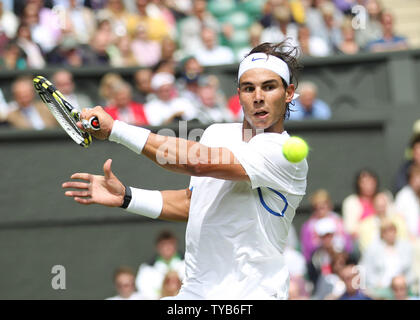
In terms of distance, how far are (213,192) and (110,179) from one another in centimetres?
62

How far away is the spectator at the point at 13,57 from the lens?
10.5 meters

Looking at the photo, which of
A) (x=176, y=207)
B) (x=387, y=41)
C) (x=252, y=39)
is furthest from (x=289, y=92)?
(x=387, y=41)

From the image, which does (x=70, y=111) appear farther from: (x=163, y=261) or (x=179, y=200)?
A: (x=163, y=261)

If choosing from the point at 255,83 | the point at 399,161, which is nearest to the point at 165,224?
the point at 399,161

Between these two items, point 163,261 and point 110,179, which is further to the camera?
point 163,261

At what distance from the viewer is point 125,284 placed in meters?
8.66

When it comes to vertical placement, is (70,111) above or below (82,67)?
below

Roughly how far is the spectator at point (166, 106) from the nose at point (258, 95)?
5.04m

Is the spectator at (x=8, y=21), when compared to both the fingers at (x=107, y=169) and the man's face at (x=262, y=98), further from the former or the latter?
the man's face at (x=262, y=98)

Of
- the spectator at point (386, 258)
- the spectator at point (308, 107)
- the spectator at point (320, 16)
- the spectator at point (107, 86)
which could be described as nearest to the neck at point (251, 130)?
the spectator at point (386, 258)

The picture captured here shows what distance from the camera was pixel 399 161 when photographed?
1093cm

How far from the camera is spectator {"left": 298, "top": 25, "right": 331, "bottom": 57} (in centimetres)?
1152

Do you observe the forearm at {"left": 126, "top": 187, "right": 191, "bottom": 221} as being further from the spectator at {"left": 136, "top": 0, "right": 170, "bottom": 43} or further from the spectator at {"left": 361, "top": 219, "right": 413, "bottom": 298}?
the spectator at {"left": 136, "top": 0, "right": 170, "bottom": 43}

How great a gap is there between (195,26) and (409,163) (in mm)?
3369
